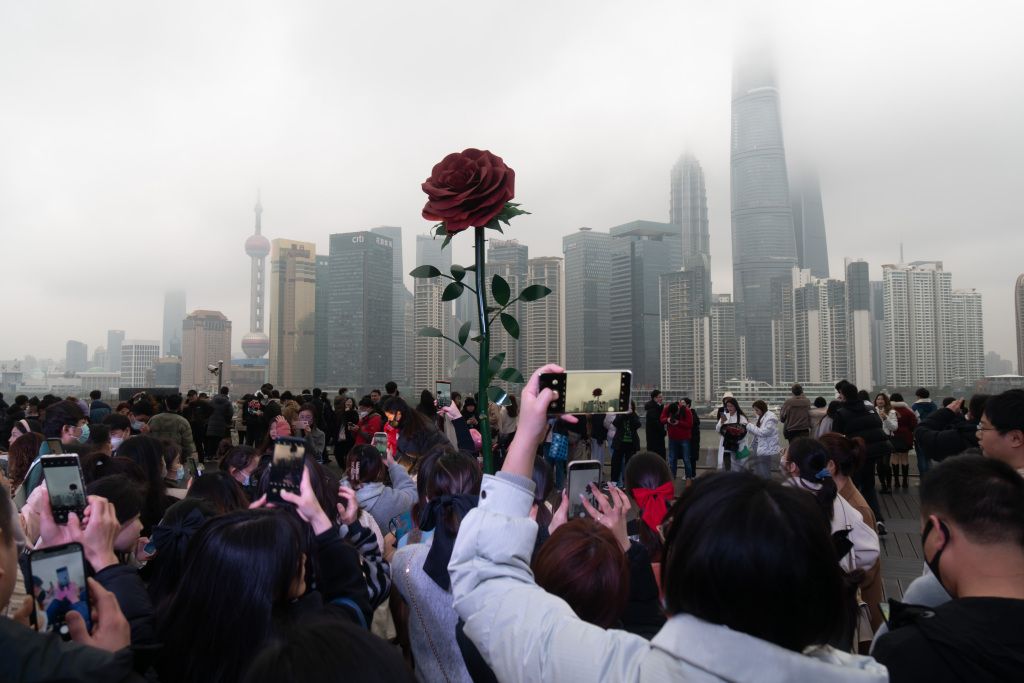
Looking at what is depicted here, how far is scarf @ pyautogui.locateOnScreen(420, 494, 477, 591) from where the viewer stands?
6.07ft

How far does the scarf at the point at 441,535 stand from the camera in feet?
6.07

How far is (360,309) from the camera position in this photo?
93.5 ft

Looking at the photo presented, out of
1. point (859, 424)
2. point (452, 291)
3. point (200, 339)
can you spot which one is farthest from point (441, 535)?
point (200, 339)

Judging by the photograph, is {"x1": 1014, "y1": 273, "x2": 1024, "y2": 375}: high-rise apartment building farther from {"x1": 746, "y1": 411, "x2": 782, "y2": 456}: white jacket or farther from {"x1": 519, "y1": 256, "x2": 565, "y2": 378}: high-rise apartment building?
{"x1": 519, "y1": 256, "x2": 565, "y2": 378}: high-rise apartment building

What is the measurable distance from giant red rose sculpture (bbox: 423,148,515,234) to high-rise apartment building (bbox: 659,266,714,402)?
990 inches

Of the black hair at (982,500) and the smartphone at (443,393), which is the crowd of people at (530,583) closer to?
the black hair at (982,500)

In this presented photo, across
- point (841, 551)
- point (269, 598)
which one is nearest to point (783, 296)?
point (841, 551)

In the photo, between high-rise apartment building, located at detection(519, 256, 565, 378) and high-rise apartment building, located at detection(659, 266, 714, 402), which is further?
high-rise apartment building, located at detection(659, 266, 714, 402)

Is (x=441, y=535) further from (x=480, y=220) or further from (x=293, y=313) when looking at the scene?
(x=293, y=313)

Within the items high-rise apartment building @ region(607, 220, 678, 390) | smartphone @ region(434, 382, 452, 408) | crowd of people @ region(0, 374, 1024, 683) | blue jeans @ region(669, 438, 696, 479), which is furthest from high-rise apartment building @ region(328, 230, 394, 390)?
crowd of people @ region(0, 374, 1024, 683)

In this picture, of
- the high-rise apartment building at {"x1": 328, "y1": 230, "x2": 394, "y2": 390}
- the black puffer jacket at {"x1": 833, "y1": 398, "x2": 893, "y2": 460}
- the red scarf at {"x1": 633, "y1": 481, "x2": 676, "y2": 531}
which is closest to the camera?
the red scarf at {"x1": 633, "y1": 481, "x2": 676, "y2": 531}

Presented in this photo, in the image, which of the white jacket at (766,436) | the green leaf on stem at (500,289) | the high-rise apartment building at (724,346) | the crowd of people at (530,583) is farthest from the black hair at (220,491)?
the high-rise apartment building at (724,346)

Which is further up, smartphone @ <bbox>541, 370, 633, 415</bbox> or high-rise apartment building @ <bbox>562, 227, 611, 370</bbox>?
high-rise apartment building @ <bbox>562, 227, 611, 370</bbox>

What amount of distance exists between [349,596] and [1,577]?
0.77 meters
